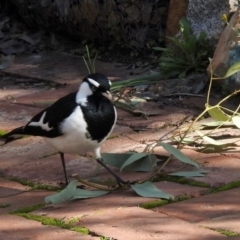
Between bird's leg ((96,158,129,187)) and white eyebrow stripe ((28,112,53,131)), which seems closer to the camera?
bird's leg ((96,158,129,187))

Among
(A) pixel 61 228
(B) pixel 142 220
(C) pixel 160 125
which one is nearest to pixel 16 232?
(A) pixel 61 228

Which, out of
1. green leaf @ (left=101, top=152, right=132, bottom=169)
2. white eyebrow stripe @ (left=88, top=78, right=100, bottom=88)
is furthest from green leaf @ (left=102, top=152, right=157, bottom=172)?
white eyebrow stripe @ (left=88, top=78, right=100, bottom=88)

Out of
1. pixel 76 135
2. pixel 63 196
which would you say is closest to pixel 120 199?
pixel 63 196

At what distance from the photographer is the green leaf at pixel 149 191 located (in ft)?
12.2

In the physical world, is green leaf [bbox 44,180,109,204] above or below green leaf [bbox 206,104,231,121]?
below

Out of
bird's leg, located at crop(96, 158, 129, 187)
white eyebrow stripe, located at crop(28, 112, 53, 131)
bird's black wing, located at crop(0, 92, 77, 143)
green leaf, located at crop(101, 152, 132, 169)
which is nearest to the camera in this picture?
bird's leg, located at crop(96, 158, 129, 187)

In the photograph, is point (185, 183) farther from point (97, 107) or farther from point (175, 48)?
point (175, 48)

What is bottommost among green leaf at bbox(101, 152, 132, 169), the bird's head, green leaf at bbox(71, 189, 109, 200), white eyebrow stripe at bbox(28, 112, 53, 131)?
green leaf at bbox(101, 152, 132, 169)

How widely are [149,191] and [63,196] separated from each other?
1.34 feet

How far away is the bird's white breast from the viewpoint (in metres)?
4.00

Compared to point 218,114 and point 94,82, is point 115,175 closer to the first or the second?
point 94,82

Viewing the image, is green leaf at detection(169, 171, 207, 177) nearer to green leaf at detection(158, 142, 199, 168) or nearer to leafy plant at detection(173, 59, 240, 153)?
green leaf at detection(158, 142, 199, 168)

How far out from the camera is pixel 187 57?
591cm

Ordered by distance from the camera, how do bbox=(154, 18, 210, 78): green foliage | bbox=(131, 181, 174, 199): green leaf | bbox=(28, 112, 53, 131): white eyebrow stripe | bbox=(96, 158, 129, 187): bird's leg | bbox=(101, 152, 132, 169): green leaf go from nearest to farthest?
1. bbox=(131, 181, 174, 199): green leaf
2. bbox=(96, 158, 129, 187): bird's leg
3. bbox=(28, 112, 53, 131): white eyebrow stripe
4. bbox=(101, 152, 132, 169): green leaf
5. bbox=(154, 18, 210, 78): green foliage
